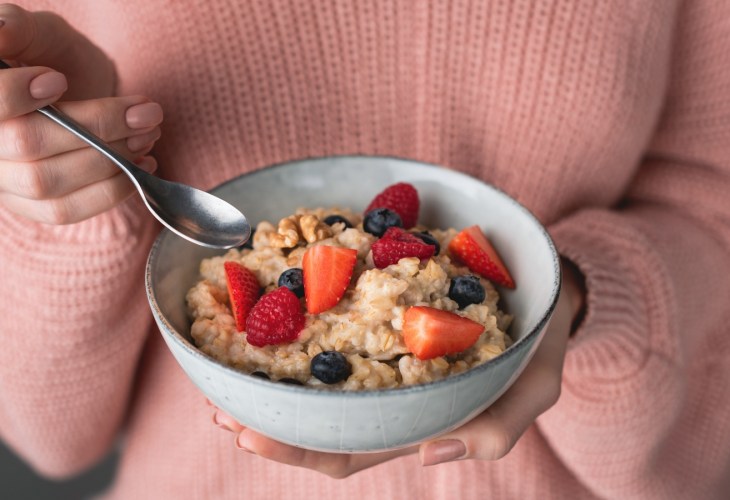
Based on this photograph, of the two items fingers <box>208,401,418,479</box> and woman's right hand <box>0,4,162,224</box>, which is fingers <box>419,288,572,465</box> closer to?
fingers <box>208,401,418,479</box>

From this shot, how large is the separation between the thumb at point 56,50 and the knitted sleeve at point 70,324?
0.17 m

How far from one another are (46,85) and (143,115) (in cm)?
12

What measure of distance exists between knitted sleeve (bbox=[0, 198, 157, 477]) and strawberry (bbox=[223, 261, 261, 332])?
252mm

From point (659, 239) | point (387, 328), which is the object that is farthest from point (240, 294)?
point (659, 239)

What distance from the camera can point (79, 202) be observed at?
74 centimetres

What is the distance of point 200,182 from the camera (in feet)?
3.41

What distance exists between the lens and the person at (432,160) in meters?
0.94

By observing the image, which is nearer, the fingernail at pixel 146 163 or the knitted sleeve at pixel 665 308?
the fingernail at pixel 146 163

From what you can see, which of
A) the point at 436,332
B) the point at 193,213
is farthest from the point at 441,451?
the point at 193,213

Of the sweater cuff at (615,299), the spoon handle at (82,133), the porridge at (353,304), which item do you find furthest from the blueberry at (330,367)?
the sweater cuff at (615,299)

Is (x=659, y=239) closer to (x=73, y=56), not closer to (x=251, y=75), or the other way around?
(x=251, y=75)

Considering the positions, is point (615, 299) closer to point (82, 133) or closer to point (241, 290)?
point (241, 290)

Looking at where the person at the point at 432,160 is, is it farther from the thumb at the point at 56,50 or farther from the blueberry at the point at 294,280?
the blueberry at the point at 294,280

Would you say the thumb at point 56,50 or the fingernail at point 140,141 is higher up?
the thumb at point 56,50
